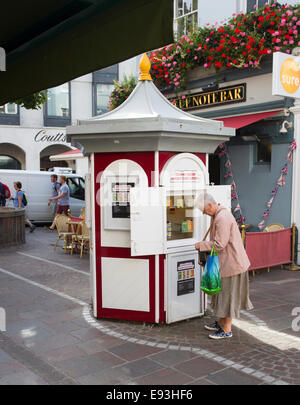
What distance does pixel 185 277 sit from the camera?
5.60 m

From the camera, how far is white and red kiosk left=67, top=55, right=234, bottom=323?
520cm

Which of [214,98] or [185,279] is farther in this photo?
[214,98]

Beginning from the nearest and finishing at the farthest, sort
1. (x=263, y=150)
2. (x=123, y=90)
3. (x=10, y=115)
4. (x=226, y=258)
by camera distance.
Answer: (x=226, y=258)
(x=263, y=150)
(x=123, y=90)
(x=10, y=115)

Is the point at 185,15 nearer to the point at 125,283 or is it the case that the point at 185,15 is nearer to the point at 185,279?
the point at 185,279

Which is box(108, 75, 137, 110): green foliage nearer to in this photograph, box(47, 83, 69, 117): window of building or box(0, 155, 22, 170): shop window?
box(47, 83, 69, 117): window of building

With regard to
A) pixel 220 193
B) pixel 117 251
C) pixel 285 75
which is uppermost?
pixel 285 75

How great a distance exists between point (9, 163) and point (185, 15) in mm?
16018

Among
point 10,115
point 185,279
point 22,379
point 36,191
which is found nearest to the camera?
point 22,379

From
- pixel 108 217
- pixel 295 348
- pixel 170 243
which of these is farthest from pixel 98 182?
pixel 295 348

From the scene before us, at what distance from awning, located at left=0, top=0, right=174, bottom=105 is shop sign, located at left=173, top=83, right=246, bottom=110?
8.10 m

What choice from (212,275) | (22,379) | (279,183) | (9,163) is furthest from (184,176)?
(9,163)

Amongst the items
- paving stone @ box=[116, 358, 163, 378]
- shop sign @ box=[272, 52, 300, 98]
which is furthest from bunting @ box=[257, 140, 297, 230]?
paving stone @ box=[116, 358, 163, 378]

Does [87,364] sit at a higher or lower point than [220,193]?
lower

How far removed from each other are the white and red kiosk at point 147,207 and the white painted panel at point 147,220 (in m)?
0.01
